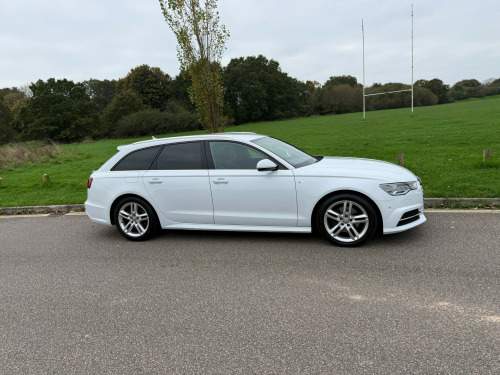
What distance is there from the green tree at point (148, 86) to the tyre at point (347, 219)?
250 feet

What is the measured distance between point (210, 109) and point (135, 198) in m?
7.30

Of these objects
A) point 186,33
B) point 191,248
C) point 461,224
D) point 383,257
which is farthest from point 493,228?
point 186,33

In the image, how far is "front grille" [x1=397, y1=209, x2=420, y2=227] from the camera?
16.3ft

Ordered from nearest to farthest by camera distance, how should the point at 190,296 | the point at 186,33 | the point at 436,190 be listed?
the point at 190,296
the point at 436,190
the point at 186,33

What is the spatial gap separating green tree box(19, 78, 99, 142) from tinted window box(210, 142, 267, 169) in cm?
6116

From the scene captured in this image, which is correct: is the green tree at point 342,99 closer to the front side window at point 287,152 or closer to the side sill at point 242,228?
the front side window at point 287,152

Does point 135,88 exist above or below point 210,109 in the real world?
above

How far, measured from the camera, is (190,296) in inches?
156

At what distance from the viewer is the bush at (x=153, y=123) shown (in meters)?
60.3

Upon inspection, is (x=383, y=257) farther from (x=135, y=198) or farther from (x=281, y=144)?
(x=135, y=198)

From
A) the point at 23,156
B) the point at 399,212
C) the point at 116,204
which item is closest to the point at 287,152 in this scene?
the point at 399,212

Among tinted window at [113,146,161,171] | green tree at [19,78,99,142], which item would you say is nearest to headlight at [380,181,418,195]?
tinted window at [113,146,161,171]

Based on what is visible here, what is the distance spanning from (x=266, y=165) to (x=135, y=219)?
232cm

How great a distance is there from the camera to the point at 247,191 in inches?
212
